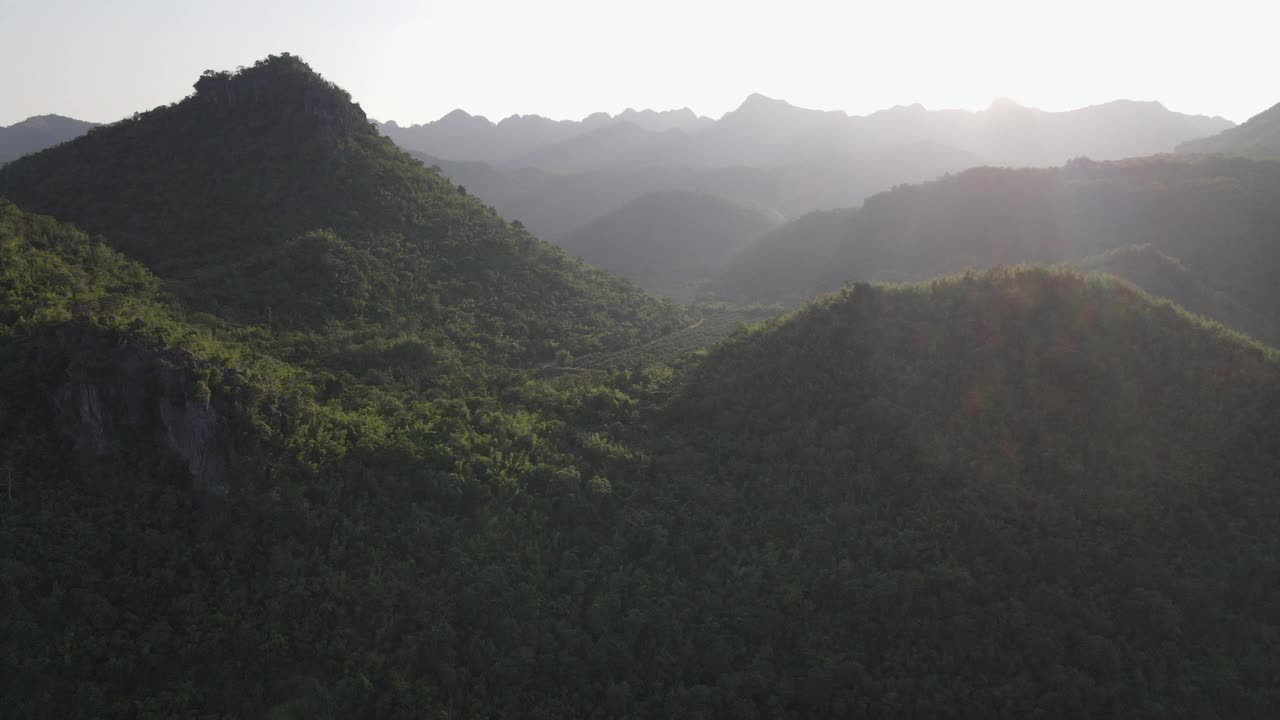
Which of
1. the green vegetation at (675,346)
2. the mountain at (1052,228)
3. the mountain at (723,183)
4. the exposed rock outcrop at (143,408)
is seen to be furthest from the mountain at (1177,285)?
the mountain at (723,183)

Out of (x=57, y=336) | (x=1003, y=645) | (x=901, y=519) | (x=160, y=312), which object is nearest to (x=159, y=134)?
(x=160, y=312)

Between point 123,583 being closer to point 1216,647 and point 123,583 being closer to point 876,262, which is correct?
point 1216,647

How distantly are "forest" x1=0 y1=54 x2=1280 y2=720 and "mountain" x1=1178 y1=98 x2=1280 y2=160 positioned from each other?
3457 inches

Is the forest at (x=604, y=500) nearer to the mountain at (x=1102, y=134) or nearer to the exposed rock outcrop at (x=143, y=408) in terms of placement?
the exposed rock outcrop at (x=143, y=408)

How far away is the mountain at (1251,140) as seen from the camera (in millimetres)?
90562

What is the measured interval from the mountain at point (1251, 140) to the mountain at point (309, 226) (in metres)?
92.9

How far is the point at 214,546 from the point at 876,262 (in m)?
76.8

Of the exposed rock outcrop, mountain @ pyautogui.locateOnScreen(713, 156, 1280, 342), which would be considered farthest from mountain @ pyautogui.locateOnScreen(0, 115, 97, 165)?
the exposed rock outcrop

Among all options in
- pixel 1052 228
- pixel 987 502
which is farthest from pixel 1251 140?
pixel 987 502

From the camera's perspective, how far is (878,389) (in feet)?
91.7

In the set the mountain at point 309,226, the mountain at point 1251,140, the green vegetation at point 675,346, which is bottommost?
the green vegetation at point 675,346

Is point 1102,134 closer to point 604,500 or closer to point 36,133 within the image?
point 604,500

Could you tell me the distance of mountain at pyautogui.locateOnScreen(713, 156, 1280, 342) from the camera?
208 ft

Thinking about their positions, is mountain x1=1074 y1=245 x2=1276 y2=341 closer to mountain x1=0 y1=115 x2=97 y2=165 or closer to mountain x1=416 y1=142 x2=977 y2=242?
mountain x1=416 y1=142 x2=977 y2=242
